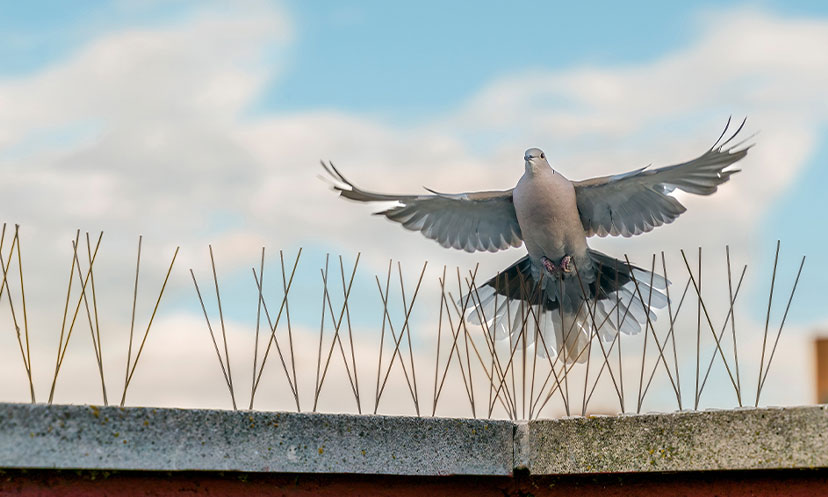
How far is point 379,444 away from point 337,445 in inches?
4.6

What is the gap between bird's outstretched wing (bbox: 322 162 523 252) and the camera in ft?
17.0

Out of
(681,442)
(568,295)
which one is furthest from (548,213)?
(681,442)

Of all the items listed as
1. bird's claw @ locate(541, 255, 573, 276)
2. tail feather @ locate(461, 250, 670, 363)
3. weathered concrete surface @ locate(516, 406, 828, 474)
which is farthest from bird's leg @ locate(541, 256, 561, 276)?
weathered concrete surface @ locate(516, 406, 828, 474)

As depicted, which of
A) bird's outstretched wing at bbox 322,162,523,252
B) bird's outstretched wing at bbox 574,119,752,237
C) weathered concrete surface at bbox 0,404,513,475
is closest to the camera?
weathered concrete surface at bbox 0,404,513,475

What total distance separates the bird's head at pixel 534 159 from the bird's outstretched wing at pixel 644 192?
223 millimetres

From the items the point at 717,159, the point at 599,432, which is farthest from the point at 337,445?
the point at 717,159

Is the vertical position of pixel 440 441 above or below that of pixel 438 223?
below

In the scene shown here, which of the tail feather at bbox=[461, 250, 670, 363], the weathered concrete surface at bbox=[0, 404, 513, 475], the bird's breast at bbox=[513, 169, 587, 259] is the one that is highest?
the bird's breast at bbox=[513, 169, 587, 259]

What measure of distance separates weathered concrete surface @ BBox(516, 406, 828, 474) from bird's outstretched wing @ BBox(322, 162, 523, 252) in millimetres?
2327

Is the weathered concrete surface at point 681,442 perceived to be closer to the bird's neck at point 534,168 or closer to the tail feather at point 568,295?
the bird's neck at point 534,168

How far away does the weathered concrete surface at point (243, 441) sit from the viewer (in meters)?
2.29

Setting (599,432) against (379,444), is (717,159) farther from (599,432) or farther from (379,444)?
(379,444)

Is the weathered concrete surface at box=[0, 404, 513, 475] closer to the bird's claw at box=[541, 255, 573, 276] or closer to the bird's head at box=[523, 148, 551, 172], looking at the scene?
the bird's head at box=[523, 148, 551, 172]

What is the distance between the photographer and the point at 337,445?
101 inches
